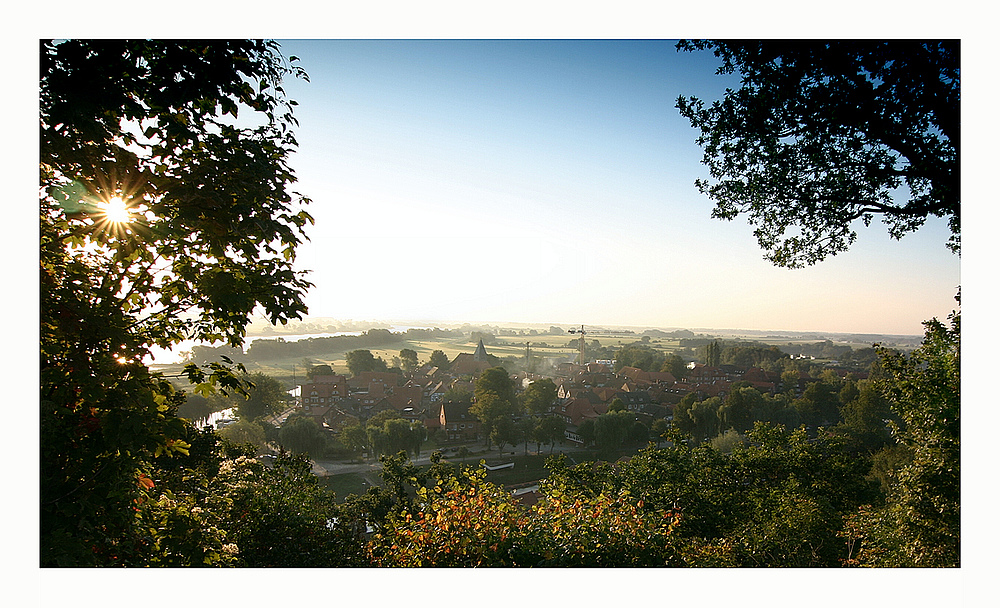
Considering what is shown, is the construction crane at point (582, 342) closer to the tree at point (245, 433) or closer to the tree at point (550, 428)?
the tree at point (550, 428)

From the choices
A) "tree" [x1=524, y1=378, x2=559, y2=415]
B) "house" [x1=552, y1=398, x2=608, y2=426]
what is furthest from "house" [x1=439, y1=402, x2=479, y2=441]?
"house" [x1=552, y1=398, x2=608, y2=426]

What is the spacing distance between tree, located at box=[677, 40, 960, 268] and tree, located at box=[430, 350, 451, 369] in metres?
2.78

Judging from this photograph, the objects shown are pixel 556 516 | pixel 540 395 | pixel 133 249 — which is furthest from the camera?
pixel 540 395

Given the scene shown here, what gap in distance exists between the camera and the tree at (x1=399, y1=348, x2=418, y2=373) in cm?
433

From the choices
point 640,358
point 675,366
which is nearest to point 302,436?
point 640,358

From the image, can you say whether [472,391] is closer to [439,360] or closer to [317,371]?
[439,360]

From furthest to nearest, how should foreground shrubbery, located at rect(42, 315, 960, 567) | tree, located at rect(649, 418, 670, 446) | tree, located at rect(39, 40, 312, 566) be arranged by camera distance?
tree, located at rect(649, 418, 670, 446) < foreground shrubbery, located at rect(42, 315, 960, 567) < tree, located at rect(39, 40, 312, 566)

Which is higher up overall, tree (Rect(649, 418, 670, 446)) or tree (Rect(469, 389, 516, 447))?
tree (Rect(469, 389, 516, 447))

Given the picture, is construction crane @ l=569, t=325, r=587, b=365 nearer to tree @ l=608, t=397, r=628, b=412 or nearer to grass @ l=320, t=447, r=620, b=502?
tree @ l=608, t=397, r=628, b=412

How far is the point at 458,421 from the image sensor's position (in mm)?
4473

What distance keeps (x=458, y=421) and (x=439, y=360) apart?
659mm

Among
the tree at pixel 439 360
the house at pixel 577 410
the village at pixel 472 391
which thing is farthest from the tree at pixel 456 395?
the house at pixel 577 410

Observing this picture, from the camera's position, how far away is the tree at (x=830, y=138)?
2.42 m
